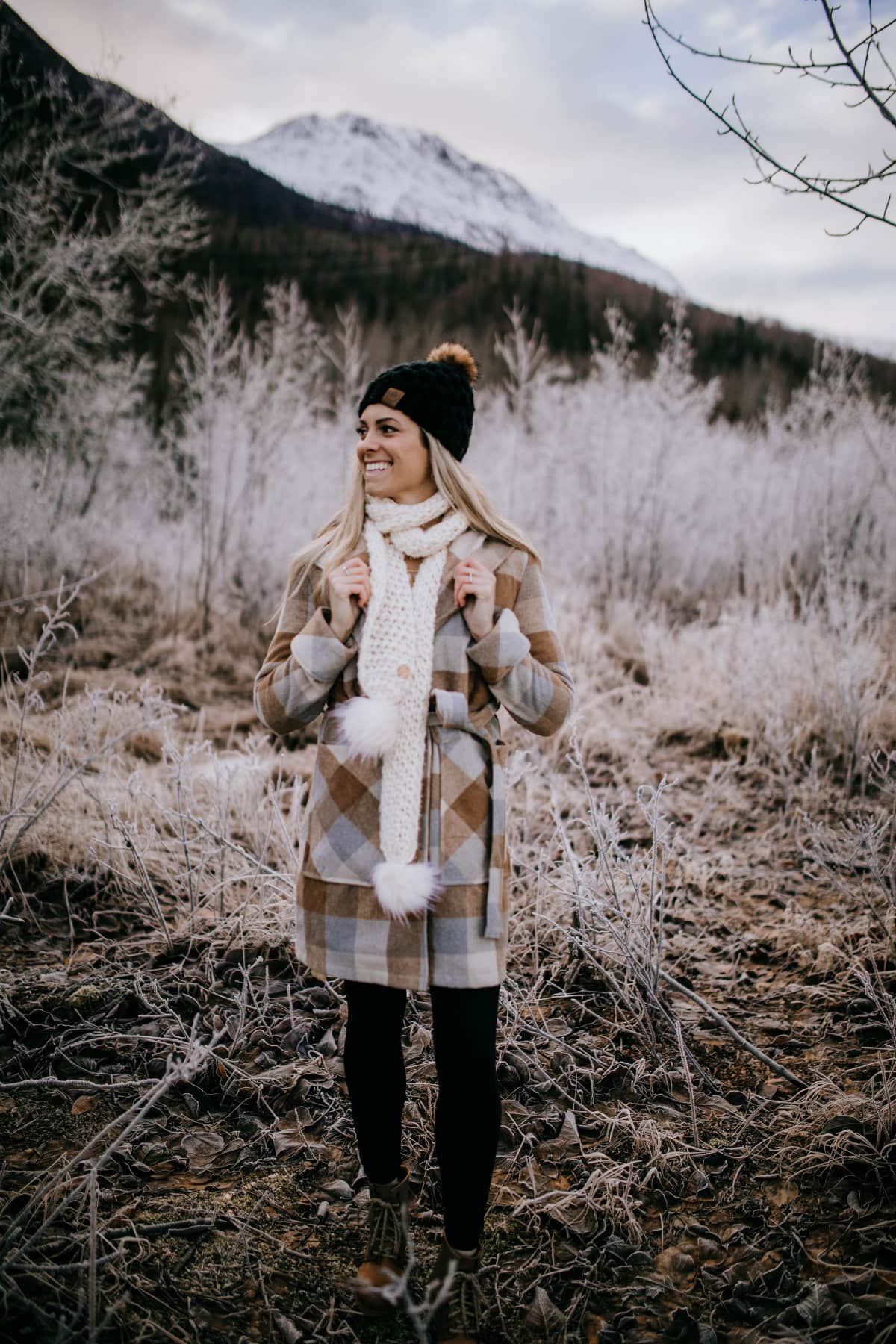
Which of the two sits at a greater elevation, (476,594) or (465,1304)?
(476,594)

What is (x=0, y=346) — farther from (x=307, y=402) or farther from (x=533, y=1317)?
(x=533, y=1317)

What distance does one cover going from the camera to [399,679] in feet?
4.58

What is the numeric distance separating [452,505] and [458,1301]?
1.49m

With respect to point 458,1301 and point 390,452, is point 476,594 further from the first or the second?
point 458,1301

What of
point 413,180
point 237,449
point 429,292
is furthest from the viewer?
point 413,180

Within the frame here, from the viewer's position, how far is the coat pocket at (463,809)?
136 centimetres

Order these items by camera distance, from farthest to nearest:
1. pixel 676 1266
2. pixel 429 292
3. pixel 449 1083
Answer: pixel 429 292 → pixel 676 1266 → pixel 449 1083

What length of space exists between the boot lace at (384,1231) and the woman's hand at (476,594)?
1151 mm

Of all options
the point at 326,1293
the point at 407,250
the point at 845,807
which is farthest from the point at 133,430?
the point at 407,250

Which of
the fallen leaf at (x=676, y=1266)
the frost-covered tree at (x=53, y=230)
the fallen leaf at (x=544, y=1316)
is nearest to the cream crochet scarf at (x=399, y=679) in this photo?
the fallen leaf at (x=544, y=1316)

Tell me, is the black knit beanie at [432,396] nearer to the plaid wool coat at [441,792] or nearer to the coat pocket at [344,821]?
the plaid wool coat at [441,792]

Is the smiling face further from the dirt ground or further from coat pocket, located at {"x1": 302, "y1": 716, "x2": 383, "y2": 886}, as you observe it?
the dirt ground

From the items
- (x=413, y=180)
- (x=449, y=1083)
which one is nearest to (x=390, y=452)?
(x=449, y=1083)

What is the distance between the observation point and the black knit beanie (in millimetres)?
1487
